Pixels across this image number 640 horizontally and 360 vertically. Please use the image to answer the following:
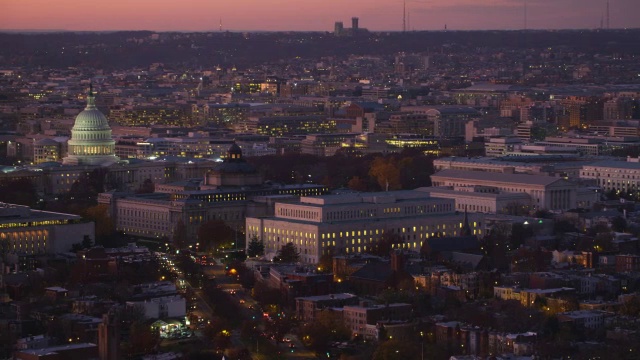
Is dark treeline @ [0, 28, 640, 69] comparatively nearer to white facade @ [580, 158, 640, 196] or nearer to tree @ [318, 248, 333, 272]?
white facade @ [580, 158, 640, 196]

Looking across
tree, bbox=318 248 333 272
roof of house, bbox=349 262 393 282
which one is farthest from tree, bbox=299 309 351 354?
tree, bbox=318 248 333 272

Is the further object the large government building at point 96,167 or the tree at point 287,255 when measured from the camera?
the large government building at point 96,167

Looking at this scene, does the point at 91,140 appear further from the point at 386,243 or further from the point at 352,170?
the point at 386,243

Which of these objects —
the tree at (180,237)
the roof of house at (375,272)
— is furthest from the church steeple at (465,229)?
the tree at (180,237)

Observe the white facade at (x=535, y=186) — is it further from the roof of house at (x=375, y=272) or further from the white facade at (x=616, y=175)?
the roof of house at (x=375, y=272)

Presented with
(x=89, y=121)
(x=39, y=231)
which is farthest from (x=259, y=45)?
(x=39, y=231)

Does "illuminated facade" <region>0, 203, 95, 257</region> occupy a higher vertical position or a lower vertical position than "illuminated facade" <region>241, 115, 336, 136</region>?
higher

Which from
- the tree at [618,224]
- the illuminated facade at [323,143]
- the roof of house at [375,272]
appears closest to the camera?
the roof of house at [375,272]
